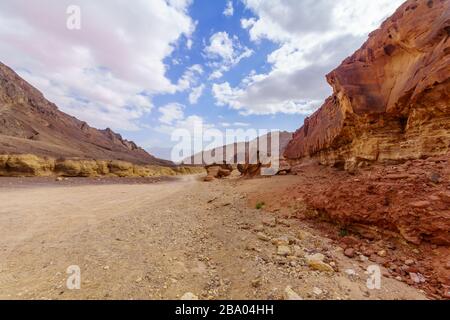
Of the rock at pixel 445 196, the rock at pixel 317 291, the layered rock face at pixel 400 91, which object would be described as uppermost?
the layered rock face at pixel 400 91

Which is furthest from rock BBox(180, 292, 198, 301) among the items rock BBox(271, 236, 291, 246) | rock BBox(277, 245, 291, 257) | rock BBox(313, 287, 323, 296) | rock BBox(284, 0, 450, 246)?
rock BBox(284, 0, 450, 246)

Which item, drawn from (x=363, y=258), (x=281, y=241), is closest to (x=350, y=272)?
(x=363, y=258)

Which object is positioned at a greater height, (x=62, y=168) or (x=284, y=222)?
(x=62, y=168)

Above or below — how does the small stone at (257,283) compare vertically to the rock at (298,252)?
below

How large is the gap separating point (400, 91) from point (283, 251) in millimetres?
8926

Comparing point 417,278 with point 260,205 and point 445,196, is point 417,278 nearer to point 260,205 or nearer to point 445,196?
point 445,196

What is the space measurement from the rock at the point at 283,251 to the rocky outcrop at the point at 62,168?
91.9 feet

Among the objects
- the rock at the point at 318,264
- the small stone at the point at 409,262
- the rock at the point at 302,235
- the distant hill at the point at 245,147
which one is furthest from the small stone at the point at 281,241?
the distant hill at the point at 245,147

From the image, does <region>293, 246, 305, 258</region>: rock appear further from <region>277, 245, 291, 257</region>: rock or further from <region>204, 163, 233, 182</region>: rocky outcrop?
<region>204, 163, 233, 182</region>: rocky outcrop

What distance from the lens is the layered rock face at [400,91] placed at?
7086mm

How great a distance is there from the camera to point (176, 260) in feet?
15.0

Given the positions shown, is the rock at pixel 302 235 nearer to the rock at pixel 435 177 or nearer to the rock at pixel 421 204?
the rock at pixel 421 204

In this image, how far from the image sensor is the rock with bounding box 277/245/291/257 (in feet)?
14.9
